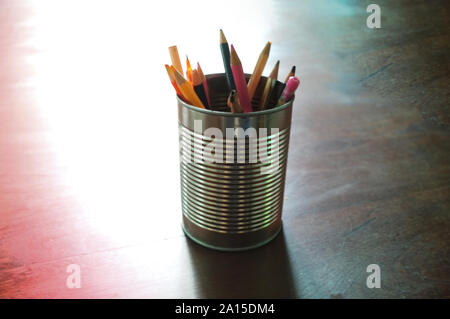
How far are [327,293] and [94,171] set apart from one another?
0.40 m

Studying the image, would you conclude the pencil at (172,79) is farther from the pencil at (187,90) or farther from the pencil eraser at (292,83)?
the pencil eraser at (292,83)

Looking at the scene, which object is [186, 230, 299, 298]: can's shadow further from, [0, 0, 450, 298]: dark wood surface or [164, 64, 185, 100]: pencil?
[164, 64, 185, 100]: pencil

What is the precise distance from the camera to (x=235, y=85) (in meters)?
0.68

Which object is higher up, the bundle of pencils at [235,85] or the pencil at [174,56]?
the pencil at [174,56]

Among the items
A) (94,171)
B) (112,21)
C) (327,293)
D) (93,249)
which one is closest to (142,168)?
(94,171)

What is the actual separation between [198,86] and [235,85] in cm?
4

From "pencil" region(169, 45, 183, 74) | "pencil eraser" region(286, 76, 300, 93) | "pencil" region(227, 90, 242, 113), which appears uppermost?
"pencil" region(169, 45, 183, 74)

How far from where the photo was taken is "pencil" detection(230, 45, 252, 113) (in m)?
0.64

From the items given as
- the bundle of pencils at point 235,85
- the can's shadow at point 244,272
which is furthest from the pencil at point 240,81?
the can's shadow at point 244,272

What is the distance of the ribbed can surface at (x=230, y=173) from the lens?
64 centimetres

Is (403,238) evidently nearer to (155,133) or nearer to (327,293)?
(327,293)

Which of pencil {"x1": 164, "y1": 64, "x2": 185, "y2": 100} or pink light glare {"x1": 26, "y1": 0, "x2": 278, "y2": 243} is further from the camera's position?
pink light glare {"x1": 26, "y1": 0, "x2": 278, "y2": 243}

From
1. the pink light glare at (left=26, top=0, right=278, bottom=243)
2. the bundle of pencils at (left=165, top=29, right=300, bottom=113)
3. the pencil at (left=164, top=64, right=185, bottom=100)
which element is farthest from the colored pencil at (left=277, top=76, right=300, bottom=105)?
the pink light glare at (left=26, top=0, right=278, bottom=243)

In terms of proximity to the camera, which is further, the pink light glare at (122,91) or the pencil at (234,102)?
the pink light glare at (122,91)
